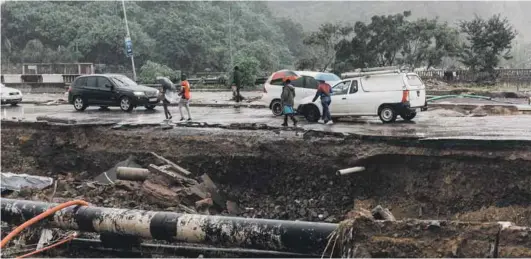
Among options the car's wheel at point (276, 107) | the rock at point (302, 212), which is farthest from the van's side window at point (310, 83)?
the rock at point (302, 212)

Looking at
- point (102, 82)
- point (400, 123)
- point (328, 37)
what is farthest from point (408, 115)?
point (328, 37)

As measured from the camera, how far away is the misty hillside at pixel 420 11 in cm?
10788

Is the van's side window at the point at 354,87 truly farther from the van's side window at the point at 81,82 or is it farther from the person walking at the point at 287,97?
the van's side window at the point at 81,82

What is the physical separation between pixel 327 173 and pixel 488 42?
2781 centimetres

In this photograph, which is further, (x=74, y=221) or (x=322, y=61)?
(x=322, y=61)

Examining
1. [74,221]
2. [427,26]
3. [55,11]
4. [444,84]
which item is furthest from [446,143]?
[55,11]

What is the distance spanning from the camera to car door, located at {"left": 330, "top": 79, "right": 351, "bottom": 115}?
51.6 ft

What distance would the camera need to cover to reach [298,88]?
1812 cm

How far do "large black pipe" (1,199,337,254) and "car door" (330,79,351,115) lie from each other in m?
11.1

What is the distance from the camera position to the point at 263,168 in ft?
40.4

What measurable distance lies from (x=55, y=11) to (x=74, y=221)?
58858 millimetres

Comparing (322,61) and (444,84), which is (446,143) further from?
(322,61)

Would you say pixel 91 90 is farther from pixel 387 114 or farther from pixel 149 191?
pixel 387 114

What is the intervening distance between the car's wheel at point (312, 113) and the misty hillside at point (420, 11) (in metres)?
90.4
